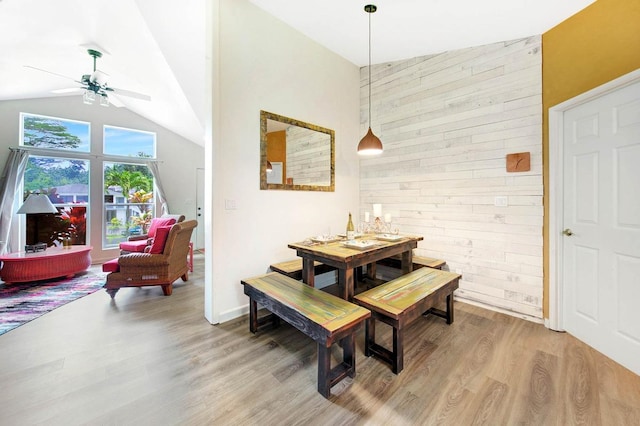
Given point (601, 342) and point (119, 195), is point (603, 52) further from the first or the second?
point (119, 195)

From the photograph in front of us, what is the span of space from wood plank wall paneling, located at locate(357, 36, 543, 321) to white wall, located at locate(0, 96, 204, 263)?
4892 millimetres

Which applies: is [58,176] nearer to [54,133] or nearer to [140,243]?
[54,133]

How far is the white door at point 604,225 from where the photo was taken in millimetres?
1849

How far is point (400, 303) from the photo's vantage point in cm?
194

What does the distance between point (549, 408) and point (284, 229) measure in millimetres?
2583

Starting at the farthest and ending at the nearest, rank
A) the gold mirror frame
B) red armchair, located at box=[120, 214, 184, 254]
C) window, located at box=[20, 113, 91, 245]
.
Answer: window, located at box=[20, 113, 91, 245]
red armchair, located at box=[120, 214, 184, 254]
the gold mirror frame

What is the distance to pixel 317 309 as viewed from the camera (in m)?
1.82

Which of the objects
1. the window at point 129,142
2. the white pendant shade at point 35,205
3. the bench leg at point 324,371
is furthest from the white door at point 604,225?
the window at point 129,142

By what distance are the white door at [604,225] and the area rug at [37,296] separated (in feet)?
17.5

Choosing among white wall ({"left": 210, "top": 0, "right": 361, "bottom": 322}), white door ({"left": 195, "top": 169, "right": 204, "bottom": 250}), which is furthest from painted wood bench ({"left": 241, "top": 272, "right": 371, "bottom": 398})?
white door ({"left": 195, "top": 169, "right": 204, "bottom": 250})

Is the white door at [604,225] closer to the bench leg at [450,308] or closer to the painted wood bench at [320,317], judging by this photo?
the bench leg at [450,308]

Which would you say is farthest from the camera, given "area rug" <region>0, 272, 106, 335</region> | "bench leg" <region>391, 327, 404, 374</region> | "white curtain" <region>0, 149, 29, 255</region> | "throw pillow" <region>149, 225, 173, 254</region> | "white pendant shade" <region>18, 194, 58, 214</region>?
"white curtain" <region>0, 149, 29, 255</region>

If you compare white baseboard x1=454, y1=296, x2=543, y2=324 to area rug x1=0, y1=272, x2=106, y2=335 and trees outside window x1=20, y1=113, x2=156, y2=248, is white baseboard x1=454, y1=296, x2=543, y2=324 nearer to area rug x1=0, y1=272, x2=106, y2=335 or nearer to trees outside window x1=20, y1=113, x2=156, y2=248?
area rug x1=0, y1=272, x2=106, y2=335

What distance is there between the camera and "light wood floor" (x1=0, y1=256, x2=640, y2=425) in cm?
144
